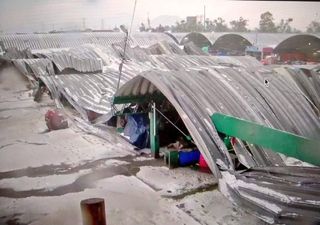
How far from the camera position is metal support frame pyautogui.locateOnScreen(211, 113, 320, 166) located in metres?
3.91

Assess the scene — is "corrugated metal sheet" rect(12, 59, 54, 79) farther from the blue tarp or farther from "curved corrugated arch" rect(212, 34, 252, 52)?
"curved corrugated arch" rect(212, 34, 252, 52)

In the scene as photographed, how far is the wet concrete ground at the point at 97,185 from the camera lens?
15.6 feet

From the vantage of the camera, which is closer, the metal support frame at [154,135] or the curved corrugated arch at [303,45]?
the metal support frame at [154,135]

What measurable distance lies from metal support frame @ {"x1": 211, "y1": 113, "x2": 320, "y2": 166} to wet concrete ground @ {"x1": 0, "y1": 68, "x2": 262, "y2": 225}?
109cm

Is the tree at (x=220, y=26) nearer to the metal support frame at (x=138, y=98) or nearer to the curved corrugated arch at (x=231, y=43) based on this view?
the curved corrugated arch at (x=231, y=43)

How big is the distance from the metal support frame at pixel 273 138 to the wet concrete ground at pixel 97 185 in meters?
1.09

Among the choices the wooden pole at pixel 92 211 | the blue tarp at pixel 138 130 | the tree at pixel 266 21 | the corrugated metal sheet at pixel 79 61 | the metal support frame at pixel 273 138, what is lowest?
the blue tarp at pixel 138 130

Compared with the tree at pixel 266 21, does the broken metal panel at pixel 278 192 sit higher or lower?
lower

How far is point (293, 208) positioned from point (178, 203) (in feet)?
5.74

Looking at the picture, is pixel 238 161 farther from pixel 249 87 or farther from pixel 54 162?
pixel 54 162

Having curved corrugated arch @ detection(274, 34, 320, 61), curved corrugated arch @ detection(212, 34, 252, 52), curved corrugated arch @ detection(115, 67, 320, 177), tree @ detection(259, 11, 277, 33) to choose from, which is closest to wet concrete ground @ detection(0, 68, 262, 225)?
curved corrugated arch @ detection(115, 67, 320, 177)

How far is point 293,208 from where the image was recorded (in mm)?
4219

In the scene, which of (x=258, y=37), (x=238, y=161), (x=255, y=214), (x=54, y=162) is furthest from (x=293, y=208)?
(x=258, y=37)

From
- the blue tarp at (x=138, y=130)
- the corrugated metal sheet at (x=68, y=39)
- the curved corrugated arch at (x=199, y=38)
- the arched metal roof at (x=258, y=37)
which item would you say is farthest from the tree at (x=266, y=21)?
the curved corrugated arch at (x=199, y=38)
